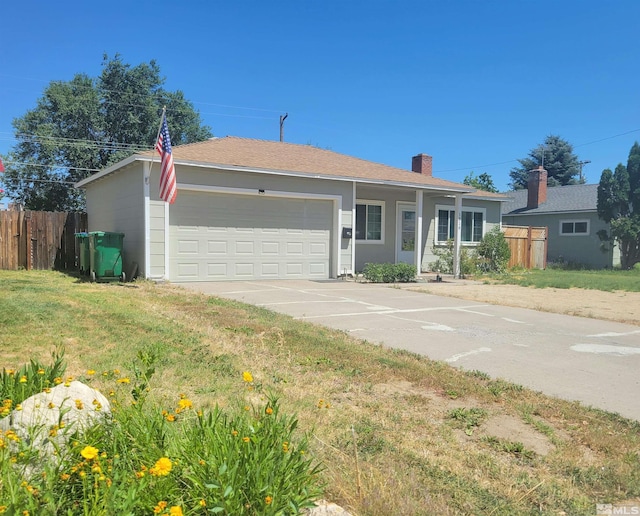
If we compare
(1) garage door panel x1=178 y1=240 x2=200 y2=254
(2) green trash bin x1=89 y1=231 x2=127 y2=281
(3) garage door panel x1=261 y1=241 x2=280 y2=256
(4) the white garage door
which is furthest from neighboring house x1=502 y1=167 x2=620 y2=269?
(2) green trash bin x1=89 y1=231 x2=127 y2=281

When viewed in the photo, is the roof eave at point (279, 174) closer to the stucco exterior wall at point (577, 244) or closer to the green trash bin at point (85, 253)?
the green trash bin at point (85, 253)

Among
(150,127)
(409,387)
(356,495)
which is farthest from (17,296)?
(150,127)

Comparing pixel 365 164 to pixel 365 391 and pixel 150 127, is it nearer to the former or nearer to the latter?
pixel 365 391

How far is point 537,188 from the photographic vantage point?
3011cm

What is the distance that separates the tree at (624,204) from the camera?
80.7ft

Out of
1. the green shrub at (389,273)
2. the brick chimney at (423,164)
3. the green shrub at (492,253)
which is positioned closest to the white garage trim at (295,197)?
the green shrub at (389,273)

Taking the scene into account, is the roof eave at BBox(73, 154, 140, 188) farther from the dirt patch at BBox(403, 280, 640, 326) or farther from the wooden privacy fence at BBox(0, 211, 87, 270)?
the dirt patch at BBox(403, 280, 640, 326)

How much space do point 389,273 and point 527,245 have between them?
11.5 meters

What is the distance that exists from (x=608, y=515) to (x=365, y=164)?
17212 millimetres

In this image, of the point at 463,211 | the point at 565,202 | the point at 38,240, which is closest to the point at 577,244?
the point at 565,202

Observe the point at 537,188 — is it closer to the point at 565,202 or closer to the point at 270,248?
the point at 565,202

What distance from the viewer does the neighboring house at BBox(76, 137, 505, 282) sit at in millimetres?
12875

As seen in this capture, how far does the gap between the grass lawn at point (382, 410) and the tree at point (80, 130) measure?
88.0ft

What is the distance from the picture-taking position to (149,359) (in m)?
3.21
